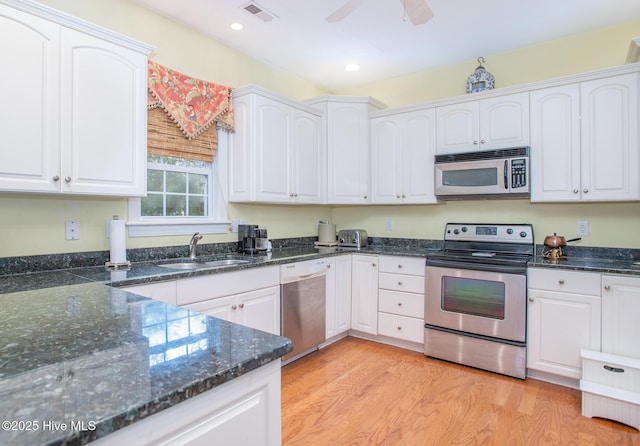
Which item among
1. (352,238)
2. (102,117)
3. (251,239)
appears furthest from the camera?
(352,238)

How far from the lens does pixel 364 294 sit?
3506mm

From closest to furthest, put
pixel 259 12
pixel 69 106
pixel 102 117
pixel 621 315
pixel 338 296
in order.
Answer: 1. pixel 69 106
2. pixel 102 117
3. pixel 621 315
4. pixel 259 12
5. pixel 338 296

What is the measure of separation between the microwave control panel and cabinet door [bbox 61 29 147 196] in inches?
109

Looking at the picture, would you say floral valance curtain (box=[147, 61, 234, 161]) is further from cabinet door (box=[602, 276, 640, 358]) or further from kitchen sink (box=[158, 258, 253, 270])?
cabinet door (box=[602, 276, 640, 358])

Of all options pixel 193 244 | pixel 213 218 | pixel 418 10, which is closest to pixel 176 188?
pixel 213 218

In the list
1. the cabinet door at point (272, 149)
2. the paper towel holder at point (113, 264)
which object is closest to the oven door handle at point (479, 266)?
the cabinet door at point (272, 149)

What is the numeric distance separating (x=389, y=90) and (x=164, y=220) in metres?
2.76

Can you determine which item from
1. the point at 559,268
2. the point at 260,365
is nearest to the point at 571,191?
the point at 559,268

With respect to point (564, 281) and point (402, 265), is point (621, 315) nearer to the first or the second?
point (564, 281)

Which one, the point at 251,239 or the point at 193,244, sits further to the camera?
the point at 251,239

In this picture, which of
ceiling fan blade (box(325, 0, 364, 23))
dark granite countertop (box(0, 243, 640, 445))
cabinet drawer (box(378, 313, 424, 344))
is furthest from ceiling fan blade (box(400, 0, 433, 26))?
cabinet drawer (box(378, 313, 424, 344))

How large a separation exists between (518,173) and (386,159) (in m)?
1.22

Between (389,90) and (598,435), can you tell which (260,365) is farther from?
(389,90)

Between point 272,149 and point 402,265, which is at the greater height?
point 272,149
